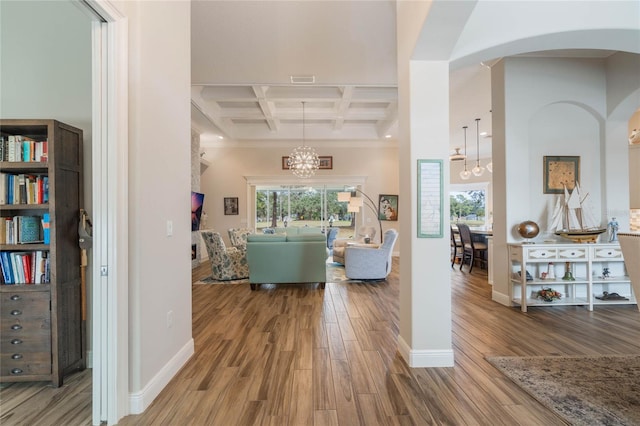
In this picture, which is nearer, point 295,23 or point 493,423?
point 493,423

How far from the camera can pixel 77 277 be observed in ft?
7.68

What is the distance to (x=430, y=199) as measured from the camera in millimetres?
2502

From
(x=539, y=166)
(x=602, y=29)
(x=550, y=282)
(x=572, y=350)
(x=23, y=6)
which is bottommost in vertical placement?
(x=572, y=350)

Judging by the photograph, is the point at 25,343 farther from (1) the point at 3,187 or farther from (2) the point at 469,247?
(2) the point at 469,247

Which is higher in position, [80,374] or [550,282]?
[550,282]

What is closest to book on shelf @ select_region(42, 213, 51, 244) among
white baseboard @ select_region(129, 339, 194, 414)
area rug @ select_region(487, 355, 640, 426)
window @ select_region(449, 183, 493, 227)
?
white baseboard @ select_region(129, 339, 194, 414)

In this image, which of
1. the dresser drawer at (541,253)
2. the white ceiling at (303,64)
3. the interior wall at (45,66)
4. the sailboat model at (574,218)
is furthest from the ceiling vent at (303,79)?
the sailboat model at (574,218)

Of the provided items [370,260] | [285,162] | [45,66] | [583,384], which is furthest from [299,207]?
[583,384]

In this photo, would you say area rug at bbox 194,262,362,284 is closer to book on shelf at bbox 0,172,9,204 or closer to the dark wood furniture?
the dark wood furniture

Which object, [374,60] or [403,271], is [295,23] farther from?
[403,271]

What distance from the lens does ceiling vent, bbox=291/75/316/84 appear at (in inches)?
164

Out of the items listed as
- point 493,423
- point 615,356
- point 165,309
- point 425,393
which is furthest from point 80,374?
point 615,356

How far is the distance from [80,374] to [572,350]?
14.3 ft

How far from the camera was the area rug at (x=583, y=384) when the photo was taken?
6.03 ft
